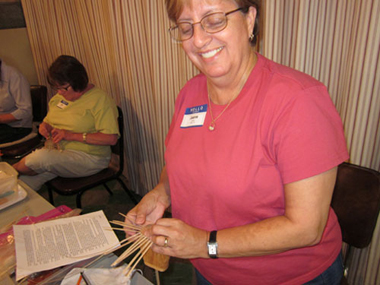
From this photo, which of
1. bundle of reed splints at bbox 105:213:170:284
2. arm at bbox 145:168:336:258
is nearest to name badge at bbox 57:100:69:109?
bundle of reed splints at bbox 105:213:170:284

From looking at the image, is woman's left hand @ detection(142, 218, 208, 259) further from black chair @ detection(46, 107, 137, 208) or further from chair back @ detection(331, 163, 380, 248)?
black chair @ detection(46, 107, 137, 208)

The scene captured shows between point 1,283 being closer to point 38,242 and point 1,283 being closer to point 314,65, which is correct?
point 38,242

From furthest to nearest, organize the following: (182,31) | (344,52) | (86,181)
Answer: (86,181)
(344,52)
(182,31)

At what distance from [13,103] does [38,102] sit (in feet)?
0.83

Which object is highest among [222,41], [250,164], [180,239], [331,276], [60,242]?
[222,41]

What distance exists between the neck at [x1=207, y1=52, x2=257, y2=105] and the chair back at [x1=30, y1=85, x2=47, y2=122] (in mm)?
2694

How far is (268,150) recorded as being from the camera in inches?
32.8

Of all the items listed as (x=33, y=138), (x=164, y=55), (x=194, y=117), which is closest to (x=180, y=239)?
(x=194, y=117)

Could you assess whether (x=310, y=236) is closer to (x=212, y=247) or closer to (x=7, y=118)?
(x=212, y=247)

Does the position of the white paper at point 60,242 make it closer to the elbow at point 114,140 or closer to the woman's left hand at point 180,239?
the woman's left hand at point 180,239

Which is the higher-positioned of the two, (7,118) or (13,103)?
(13,103)

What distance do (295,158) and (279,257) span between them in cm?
39

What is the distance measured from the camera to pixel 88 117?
7.85ft

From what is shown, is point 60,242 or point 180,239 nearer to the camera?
point 180,239
